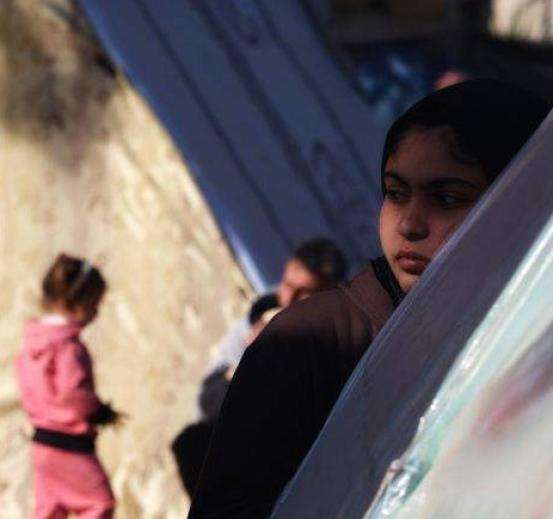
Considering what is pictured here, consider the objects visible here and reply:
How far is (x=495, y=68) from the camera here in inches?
398

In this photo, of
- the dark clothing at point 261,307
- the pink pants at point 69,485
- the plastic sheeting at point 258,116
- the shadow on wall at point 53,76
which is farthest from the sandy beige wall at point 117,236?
the dark clothing at point 261,307

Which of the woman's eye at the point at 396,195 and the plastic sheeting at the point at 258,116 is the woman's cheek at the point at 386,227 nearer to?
the woman's eye at the point at 396,195

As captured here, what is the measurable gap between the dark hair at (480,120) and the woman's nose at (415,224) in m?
0.08

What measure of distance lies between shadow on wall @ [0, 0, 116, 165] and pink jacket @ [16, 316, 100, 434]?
1460 mm

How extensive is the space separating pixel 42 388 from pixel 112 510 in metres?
0.52

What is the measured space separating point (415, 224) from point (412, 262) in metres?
0.05

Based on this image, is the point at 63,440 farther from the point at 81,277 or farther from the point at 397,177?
the point at 397,177

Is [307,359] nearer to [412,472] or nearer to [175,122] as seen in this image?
[412,472]

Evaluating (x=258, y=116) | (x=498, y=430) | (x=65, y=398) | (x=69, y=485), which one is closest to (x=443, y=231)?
(x=498, y=430)

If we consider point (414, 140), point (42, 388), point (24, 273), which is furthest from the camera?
point (24, 273)

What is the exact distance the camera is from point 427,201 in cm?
192

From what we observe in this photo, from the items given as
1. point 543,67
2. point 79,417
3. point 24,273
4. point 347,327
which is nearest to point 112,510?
point 79,417

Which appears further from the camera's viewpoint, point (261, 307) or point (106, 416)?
point (261, 307)

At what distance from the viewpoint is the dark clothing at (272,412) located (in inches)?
69.9
